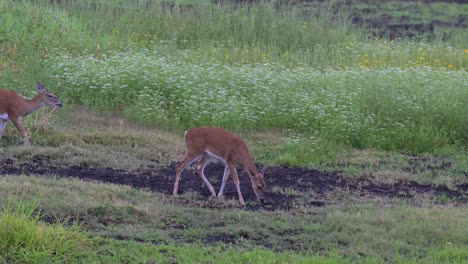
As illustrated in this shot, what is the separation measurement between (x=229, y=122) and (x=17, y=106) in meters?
3.69

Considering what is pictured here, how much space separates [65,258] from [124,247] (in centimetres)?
63

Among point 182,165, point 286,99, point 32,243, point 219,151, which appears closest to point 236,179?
point 219,151

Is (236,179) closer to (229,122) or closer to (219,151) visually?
(219,151)

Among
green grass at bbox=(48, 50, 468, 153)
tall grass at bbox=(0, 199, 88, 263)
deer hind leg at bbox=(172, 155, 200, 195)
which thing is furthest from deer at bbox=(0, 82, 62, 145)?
tall grass at bbox=(0, 199, 88, 263)

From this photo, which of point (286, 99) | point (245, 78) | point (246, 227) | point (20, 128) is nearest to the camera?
point (246, 227)

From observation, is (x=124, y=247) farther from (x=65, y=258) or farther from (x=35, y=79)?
(x=35, y=79)

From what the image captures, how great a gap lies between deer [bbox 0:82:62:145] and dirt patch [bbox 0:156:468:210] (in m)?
1.32

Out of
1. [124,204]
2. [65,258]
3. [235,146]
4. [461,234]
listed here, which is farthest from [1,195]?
[461,234]

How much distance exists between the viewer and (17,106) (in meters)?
14.2

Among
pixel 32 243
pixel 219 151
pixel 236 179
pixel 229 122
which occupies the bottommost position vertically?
pixel 229 122

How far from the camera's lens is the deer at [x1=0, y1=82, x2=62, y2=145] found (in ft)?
46.0

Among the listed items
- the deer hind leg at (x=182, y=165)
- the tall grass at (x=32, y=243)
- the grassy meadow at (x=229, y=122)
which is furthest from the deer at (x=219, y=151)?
the tall grass at (x=32, y=243)

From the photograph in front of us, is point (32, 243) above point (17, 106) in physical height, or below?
above

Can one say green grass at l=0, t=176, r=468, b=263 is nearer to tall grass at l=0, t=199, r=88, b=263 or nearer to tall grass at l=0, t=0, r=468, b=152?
tall grass at l=0, t=199, r=88, b=263
